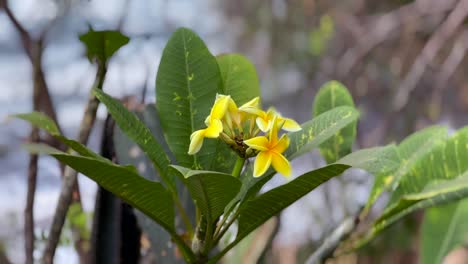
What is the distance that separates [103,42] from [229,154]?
0.12 metres

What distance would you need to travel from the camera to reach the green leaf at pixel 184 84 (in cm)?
36

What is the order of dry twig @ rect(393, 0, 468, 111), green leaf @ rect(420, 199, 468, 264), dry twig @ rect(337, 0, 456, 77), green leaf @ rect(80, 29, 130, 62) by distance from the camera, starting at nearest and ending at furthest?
1. green leaf @ rect(80, 29, 130, 62)
2. green leaf @ rect(420, 199, 468, 264)
3. dry twig @ rect(393, 0, 468, 111)
4. dry twig @ rect(337, 0, 456, 77)

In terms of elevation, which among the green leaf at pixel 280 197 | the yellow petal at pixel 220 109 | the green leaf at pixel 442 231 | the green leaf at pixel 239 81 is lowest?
the green leaf at pixel 442 231

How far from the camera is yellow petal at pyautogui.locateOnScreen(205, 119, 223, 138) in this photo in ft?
1.00

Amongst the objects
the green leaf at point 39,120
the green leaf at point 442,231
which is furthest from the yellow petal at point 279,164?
the green leaf at point 442,231

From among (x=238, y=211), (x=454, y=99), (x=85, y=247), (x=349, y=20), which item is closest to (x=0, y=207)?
(x=85, y=247)

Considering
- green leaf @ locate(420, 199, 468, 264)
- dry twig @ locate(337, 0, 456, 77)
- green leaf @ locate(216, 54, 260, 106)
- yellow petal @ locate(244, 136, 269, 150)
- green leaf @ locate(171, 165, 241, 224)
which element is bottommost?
green leaf @ locate(420, 199, 468, 264)

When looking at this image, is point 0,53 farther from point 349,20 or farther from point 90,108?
point 349,20

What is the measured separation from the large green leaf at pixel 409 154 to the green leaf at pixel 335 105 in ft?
0.12

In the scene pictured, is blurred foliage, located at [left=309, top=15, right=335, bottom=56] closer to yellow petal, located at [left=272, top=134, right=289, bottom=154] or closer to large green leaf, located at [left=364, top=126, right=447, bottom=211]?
large green leaf, located at [left=364, top=126, right=447, bottom=211]

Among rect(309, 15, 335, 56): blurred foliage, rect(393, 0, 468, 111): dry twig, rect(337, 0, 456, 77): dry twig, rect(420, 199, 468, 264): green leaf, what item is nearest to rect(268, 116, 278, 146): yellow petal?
rect(420, 199, 468, 264): green leaf

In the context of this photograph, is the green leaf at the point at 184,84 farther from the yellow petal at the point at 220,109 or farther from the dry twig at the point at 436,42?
the dry twig at the point at 436,42

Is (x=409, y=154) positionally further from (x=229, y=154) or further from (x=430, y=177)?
(x=229, y=154)

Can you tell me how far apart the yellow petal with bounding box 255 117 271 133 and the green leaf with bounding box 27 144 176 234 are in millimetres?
68
